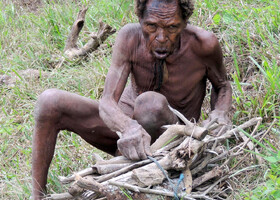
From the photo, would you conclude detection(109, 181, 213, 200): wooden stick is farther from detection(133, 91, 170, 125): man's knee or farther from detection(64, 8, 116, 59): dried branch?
detection(64, 8, 116, 59): dried branch

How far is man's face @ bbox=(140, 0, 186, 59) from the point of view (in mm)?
3453

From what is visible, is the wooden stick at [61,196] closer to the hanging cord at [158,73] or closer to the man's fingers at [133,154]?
the man's fingers at [133,154]

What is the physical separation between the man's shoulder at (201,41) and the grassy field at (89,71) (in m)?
0.56

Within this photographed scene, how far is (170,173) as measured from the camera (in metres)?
3.31

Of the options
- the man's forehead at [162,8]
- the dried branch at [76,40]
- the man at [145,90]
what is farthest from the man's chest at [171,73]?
the dried branch at [76,40]

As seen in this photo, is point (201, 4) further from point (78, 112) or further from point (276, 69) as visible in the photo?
point (78, 112)

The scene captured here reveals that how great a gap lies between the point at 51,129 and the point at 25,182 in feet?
2.21

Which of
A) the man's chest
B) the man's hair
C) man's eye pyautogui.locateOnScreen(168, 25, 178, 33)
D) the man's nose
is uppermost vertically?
the man's hair

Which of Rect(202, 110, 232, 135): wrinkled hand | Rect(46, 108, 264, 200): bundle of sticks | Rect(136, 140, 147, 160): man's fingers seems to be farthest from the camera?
Rect(202, 110, 232, 135): wrinkled hand

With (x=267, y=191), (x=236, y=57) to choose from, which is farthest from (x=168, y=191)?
(x=236, y=57)

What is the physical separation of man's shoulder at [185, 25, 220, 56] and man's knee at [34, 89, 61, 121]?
3.15 feet

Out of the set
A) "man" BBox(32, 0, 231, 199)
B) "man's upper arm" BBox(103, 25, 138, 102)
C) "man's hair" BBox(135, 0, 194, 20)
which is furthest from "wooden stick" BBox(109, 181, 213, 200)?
"man's hair" BBox(135, 0, 194, 20)

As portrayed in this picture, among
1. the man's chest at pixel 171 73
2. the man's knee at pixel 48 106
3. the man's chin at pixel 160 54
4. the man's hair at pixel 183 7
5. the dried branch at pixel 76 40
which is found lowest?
the dried branch at pixel 76 40

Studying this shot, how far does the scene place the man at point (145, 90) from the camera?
11.4 ft
